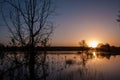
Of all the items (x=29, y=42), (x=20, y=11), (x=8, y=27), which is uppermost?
(x=20, y=11)

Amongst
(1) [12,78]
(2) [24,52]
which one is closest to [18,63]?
(2) [24,52]

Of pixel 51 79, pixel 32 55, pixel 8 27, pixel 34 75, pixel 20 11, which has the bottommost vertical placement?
pixel 51 79

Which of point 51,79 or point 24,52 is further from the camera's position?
point 51,79

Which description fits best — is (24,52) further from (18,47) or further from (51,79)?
(51,79)

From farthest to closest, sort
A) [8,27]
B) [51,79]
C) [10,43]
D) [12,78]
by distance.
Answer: [51,79], [12,78], [10,43], [8,27]

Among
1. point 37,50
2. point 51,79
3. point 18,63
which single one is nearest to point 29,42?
point 37,50

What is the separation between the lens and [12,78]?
11773 millimetres

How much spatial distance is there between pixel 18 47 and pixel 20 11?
154cm

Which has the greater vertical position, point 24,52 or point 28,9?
point 28,9

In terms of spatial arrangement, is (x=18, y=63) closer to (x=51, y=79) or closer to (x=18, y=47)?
(x=18, y=47)

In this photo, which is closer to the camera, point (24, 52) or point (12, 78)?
point (24, 52)

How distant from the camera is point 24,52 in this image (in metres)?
9.16

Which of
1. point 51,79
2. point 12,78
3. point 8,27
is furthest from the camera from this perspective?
point 51,79

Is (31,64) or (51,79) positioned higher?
(31,64)
